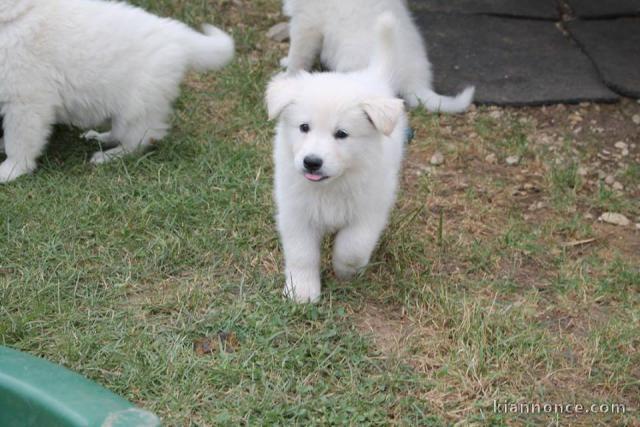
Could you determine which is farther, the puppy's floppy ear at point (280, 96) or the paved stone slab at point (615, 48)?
the paved stone slab at point (615, 48)

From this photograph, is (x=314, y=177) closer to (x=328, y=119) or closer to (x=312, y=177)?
(x=312, y=177)

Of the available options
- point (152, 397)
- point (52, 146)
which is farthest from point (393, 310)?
point (52, 146)

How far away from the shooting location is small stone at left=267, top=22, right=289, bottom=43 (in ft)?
19.2

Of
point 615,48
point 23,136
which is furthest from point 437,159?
point 23,136

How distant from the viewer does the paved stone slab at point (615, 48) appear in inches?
206

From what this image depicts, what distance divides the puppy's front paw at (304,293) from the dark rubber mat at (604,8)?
3.65m

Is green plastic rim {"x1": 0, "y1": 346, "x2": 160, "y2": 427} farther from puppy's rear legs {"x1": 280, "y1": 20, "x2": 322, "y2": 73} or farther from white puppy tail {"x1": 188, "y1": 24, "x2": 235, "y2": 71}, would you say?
puppy's rear legs {"x1": 280, "y1": 20, "x2": 322, "y2": 73}

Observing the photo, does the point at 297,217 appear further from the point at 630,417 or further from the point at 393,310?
the point at 630,417

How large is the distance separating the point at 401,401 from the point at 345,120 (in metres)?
1.02

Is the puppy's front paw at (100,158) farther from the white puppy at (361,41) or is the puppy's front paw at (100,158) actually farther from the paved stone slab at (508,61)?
the paved stone slab at (508,61)

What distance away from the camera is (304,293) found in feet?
11.0

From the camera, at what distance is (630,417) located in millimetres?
2934

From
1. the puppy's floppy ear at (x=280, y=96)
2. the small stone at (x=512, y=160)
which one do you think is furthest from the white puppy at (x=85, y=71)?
the small stone at (x=512, y=160)

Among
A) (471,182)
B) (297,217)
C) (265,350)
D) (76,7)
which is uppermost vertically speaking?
(76,7)
